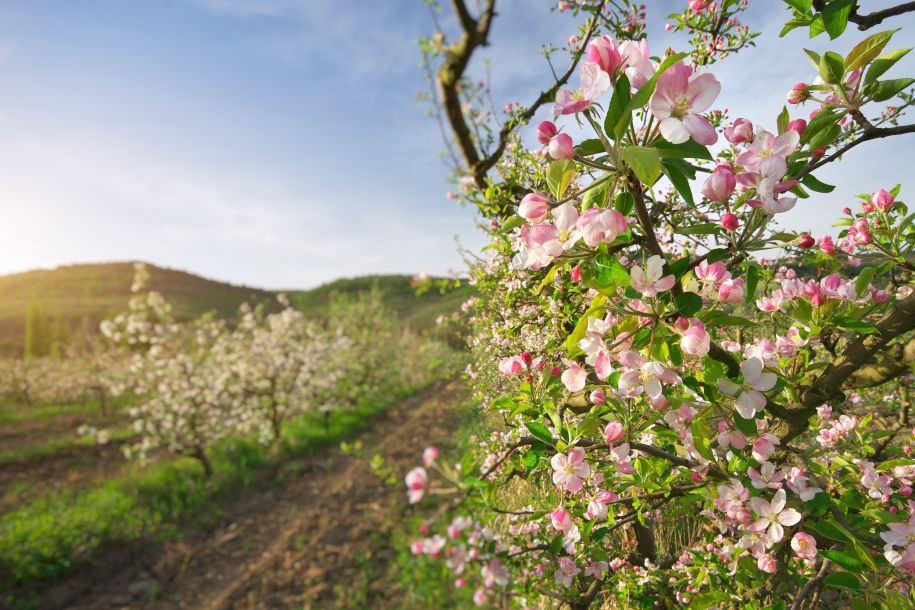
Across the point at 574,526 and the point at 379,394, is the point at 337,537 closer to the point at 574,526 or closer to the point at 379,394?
the point at 574,526

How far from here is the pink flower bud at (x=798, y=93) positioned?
1.24m

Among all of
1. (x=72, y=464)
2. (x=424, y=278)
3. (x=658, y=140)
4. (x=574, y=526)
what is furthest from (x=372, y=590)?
(x=72, y=464)

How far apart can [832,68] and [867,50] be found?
8cm

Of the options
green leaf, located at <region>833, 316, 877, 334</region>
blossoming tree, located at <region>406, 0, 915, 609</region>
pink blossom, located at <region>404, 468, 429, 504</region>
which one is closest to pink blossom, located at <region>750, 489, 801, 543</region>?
blossoming tree, located at <region>406, 0, 915, 609</region>

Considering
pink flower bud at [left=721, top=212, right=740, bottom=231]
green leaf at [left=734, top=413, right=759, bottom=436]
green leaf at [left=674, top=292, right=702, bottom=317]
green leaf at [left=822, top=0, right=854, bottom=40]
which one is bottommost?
green leaf at [left=734, top=413, right=759, bottom=436]

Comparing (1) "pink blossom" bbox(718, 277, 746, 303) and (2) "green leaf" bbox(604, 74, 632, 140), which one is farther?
(1) "pink blossom" bbox(718, 277, 746, 303)

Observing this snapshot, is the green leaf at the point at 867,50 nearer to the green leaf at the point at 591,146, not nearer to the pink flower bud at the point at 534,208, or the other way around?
the green leaf at the point at 591,146

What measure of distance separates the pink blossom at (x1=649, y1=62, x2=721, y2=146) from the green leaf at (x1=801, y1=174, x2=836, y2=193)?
0.49 meters

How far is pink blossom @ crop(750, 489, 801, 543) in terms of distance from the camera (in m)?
1.42

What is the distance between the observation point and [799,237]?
1216mm

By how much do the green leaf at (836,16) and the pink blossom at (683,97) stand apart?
0.48 m

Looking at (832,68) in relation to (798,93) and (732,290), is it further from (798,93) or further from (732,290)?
(732,290)

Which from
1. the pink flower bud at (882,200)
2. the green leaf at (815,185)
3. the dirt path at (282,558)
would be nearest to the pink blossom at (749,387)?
the green leaf at (815,185)

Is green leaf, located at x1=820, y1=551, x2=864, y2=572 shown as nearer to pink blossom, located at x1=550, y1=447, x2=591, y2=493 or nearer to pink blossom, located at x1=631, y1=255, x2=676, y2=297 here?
pink blossom, located at x1=550, y1=447, x2=591, y2=493
